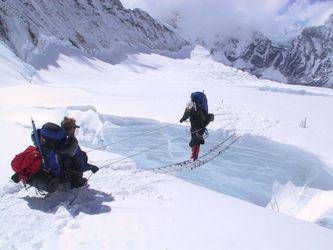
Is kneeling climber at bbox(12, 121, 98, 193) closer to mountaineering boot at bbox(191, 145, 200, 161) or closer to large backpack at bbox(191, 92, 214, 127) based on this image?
large backpack at bbox(191, 92, 214, 127)

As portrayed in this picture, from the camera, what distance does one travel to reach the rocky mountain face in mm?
49188

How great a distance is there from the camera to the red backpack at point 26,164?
580 centimetres

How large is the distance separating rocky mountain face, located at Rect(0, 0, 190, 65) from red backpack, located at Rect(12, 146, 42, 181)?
130 feet

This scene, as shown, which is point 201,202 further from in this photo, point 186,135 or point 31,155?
point 186,135

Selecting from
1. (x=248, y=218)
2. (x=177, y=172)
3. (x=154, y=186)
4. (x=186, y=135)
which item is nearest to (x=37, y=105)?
(x=186, y=135)

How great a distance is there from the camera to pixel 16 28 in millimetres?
48688

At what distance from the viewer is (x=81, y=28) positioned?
245ft

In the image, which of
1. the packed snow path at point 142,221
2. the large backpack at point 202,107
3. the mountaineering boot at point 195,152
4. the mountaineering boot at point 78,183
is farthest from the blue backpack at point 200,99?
the mountaineering boot at point 78,183

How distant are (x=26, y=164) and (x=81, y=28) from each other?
71.4 m

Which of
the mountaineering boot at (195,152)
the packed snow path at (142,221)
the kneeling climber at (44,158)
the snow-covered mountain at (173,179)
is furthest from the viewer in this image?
the mountaineering boot at (195,152)

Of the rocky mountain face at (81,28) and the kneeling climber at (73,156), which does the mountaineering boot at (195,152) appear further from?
the rocky mountain face at (81,28)

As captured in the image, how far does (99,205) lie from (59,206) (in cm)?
47

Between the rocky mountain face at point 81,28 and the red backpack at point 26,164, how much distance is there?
39753 mm

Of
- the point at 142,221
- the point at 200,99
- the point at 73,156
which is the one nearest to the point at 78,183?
the point at 73,156
